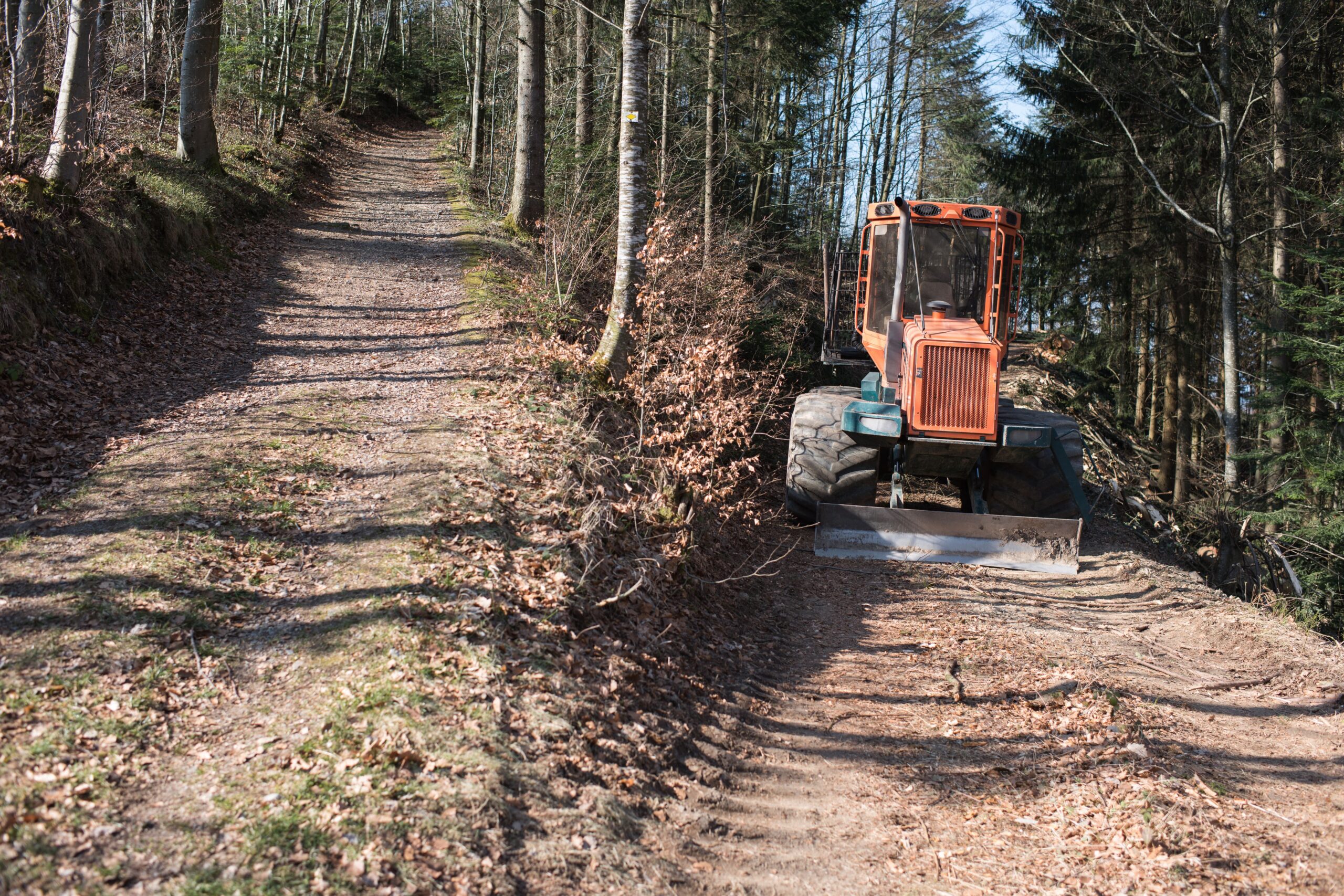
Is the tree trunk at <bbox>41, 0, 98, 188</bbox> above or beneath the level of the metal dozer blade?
above

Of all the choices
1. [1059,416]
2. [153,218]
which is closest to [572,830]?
[1059,416]

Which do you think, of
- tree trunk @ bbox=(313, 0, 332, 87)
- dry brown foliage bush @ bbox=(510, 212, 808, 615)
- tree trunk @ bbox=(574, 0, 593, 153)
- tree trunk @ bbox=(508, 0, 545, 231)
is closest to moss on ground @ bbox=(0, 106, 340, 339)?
dry brown foliage bush @ bbox=(510, 212, 808, 615)

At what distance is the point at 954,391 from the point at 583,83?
12.3 m

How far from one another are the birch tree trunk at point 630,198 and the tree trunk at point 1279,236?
1095 cm

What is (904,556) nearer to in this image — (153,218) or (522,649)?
(522,649)

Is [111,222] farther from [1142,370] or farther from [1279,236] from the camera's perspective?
[1142,370]

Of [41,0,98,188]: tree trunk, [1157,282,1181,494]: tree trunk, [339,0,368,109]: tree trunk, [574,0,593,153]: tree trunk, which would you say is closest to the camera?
[41,0,98,188]: tree trunk

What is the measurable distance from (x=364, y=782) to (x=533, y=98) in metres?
15.7

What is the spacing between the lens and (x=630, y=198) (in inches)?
364

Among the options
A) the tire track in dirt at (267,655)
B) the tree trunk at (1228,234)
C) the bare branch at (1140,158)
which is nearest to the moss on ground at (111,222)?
the tire track in dirt at (267,655)

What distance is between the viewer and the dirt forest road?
12.4 feet

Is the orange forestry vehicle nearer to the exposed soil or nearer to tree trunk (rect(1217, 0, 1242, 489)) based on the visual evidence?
the exposed soil

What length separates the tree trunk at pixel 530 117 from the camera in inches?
677

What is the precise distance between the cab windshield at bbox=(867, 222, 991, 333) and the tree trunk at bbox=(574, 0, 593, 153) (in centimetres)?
888
